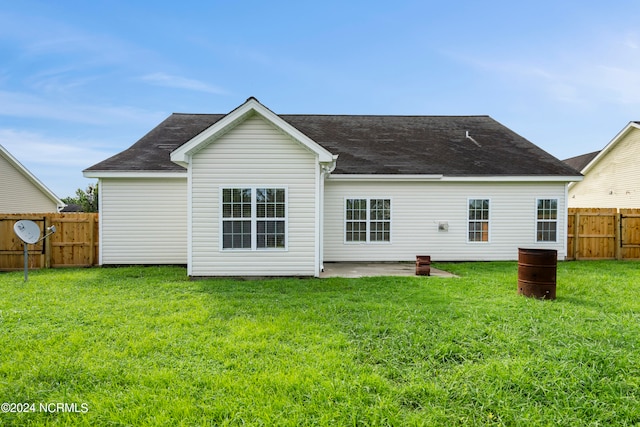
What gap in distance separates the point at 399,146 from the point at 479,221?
14.1 ft

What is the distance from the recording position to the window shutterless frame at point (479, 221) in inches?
473

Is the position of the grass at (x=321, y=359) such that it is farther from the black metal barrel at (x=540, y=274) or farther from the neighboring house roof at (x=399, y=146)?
the neighboring house roof at (x=399, y=146)

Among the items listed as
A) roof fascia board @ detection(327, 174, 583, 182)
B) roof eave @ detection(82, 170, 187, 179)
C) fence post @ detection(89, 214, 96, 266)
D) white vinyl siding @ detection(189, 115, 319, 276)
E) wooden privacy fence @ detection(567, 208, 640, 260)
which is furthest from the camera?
wooden privacy fence @ detection(567, 208, 640, 260)

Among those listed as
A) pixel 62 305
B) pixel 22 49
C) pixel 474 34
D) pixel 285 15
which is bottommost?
pixel 62 305

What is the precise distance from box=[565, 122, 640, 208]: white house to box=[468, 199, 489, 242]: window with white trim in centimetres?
1010

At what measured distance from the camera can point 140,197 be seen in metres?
10.7

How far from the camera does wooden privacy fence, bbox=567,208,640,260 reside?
500 inches

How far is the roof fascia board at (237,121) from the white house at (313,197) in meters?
0.03

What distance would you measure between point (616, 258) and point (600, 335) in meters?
11.3

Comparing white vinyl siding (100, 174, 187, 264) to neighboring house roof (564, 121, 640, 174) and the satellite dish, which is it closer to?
the satellite dish

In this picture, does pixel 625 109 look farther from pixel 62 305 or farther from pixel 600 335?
pixel 62 305

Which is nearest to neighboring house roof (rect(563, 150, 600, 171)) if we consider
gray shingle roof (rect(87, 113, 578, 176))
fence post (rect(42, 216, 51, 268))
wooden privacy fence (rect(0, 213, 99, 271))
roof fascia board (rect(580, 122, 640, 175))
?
roof fascia board (rect(580, 122, 640, 175))

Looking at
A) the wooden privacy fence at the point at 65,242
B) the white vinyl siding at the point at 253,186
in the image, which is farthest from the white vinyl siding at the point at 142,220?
the white vinyl siding at the point at 253,186

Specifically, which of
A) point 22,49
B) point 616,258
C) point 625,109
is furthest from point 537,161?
point 22,49
